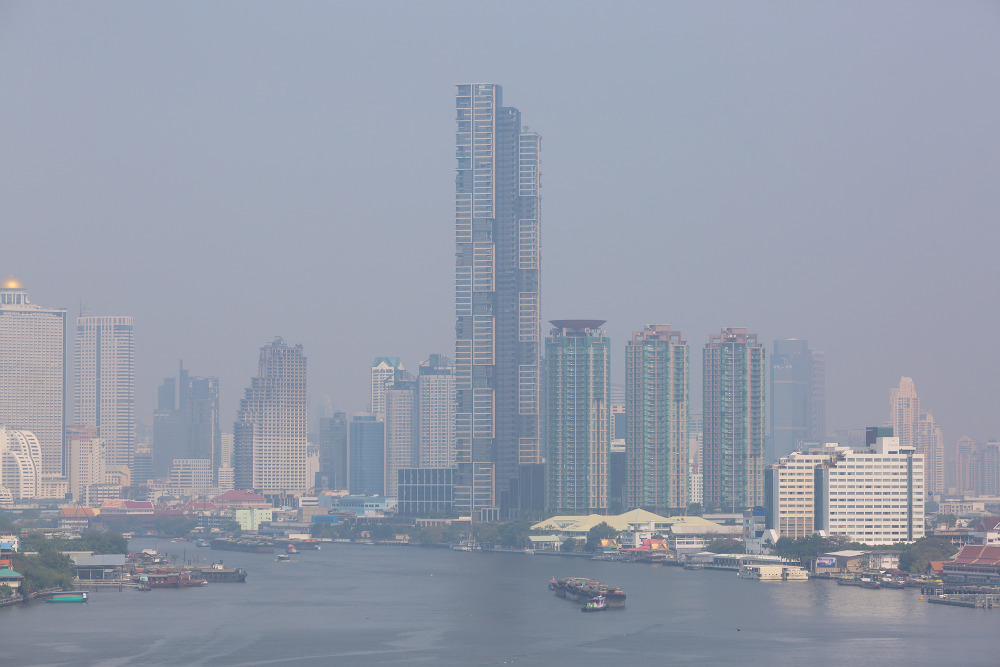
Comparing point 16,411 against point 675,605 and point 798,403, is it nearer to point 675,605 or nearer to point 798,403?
point 798,403

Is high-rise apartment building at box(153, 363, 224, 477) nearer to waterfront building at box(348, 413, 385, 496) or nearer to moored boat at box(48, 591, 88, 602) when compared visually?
waterfront building at box(348, 413, 385, 496)

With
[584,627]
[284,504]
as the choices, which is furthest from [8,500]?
[584,627]

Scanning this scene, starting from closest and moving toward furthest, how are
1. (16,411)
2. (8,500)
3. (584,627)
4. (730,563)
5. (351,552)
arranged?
(584,627) < (730,563) < (351,552) < (8,500) < (16,411)

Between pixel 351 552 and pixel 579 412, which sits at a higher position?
pixel 579 412

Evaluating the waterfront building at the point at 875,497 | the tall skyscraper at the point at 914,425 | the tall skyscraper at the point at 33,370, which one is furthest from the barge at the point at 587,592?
the tall skyscraper at the point at 33,370

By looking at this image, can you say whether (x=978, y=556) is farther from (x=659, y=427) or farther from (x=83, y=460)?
(x=83, y=460)

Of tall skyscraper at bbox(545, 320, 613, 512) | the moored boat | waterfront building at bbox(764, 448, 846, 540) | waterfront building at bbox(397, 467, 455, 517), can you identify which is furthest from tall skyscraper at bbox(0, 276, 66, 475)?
the moored boat
